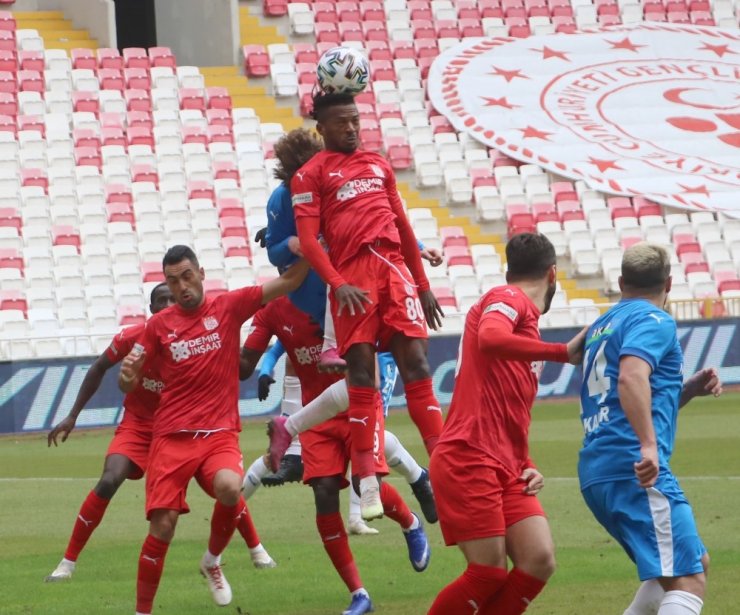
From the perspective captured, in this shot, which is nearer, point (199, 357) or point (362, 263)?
point (362, 263)

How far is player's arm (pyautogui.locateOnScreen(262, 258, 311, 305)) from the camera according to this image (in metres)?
7.43

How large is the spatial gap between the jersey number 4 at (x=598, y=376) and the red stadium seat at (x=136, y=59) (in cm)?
2301

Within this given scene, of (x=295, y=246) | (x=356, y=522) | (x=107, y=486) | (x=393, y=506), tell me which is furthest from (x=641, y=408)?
(x=356, y=522)

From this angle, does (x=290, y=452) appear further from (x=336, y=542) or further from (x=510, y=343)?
(x=510, y=343)

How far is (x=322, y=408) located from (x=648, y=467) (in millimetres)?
2949

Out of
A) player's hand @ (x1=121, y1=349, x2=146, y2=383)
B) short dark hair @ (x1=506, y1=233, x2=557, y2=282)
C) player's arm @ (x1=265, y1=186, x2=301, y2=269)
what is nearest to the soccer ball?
player's arm @ (x1=265, y1=186, x2=301, y2=269)

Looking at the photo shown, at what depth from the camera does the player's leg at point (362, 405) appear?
720 centimetres

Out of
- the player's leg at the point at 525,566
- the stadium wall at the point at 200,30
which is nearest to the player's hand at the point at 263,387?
the player's leg at the point at 525,566

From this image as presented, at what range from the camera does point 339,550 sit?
296 inches

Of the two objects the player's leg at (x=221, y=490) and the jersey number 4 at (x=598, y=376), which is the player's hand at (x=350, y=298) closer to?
the player's leg at (x=221, y=490)

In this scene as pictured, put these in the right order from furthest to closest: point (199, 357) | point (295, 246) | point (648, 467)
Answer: point (199, 357)
point (295, 246)
point (648, 467)

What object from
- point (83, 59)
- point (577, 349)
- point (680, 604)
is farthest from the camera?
point (83, 59)

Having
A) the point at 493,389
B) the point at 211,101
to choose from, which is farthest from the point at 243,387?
the point at 493,389

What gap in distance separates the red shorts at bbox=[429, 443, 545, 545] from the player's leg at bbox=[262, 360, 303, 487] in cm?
289
